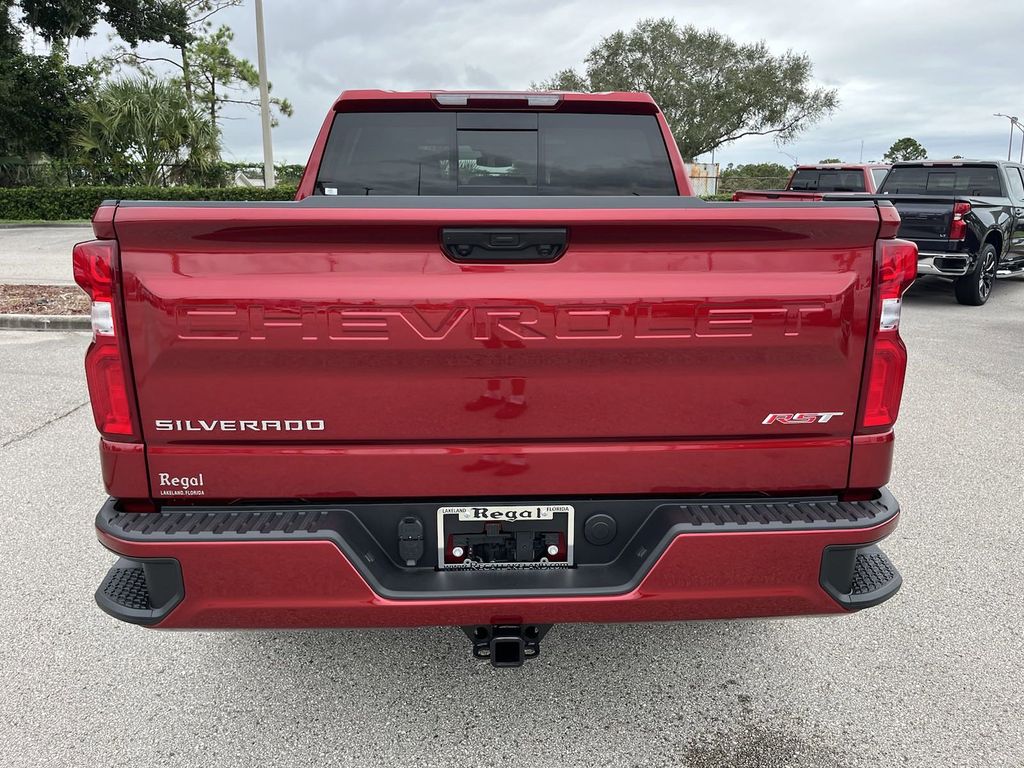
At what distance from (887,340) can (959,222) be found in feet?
33.7

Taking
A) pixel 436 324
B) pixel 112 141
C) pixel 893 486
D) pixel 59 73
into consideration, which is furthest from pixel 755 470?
pixel 59 73

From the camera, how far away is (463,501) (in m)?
2.22

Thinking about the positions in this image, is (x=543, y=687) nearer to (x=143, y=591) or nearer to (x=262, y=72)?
(x=143, y=591)

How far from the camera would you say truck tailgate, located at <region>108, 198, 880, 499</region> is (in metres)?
2.01

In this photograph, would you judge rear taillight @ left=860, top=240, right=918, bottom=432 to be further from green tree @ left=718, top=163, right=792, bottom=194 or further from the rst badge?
green tree @ left=718, top=163, right=792, bottom=194

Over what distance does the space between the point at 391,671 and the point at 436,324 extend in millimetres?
1557

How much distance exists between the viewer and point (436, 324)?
6.68ft

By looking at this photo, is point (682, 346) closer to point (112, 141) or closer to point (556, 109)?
point (556, 109)

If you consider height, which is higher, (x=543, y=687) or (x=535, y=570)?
(x=535, y=570)

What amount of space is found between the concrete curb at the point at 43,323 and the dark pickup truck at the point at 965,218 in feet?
34.8

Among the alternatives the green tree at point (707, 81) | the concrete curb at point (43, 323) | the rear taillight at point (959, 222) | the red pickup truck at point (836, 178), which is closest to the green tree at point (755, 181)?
the green tree at point (707, 81)

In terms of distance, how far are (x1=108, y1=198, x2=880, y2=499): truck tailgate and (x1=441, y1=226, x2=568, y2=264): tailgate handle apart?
0.02 m

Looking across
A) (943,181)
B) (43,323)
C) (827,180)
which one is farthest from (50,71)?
(943,181)

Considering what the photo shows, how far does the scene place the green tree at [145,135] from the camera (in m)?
24.9
